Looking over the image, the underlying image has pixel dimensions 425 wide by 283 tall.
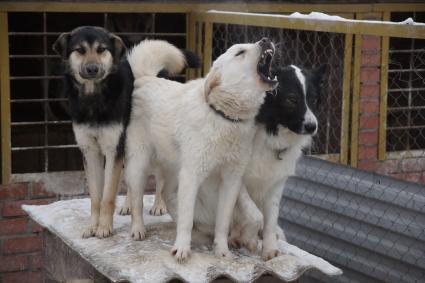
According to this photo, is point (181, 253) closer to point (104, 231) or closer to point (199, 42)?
point (104, 231)

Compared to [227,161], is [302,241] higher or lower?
lower

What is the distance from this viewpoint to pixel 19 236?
6.00 m

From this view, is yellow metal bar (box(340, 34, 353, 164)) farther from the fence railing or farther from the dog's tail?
the dog's tail

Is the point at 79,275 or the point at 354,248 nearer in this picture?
the point at 79,275

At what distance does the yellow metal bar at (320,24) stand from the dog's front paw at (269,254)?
130cm

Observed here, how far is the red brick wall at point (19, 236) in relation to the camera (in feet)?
19.4

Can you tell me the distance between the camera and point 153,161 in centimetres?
425

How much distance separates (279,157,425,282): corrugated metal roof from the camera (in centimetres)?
473

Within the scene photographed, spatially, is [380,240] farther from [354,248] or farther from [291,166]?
[291,166]

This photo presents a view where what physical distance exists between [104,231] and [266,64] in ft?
4.23

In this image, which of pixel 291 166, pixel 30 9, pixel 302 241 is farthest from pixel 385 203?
pixel 30 9

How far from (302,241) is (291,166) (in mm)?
1545

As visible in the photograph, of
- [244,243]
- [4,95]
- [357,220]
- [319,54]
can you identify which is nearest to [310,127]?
[244,243]

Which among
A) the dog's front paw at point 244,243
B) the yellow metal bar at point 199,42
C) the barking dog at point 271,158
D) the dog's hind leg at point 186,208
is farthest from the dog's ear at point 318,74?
the yellow metal bar at point 199,42
